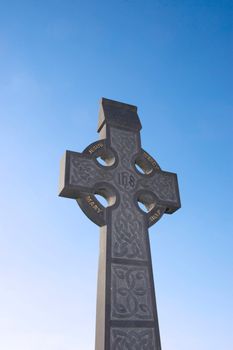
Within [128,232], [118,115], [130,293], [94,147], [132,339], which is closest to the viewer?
[132,339]

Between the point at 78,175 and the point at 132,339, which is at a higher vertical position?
the point at 78,175

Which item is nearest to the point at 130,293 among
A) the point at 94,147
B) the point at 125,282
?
the point at 125,282

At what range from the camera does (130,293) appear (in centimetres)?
542

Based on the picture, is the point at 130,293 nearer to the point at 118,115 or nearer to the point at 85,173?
the point at 85,173

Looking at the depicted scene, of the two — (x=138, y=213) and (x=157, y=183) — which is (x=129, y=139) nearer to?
(x=157, y=183)

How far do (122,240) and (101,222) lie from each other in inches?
18.8

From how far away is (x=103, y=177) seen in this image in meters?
6.43

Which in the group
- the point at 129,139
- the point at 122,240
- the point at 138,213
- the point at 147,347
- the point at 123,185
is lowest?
the point at 147,347

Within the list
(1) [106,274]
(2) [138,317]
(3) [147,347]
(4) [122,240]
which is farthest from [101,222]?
(3) [147,347]

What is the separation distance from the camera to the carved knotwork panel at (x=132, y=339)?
4941mm

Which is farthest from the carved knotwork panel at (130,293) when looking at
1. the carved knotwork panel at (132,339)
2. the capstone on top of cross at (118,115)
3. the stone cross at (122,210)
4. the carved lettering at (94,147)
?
the capstone on top of cross at (118,115)

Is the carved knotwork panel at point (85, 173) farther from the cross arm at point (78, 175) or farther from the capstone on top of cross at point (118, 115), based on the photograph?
the capstone on top of cross at point (118, 115)

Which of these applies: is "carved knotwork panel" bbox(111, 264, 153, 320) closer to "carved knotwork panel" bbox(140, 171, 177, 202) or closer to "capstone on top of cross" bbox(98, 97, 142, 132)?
"carved knotwork panel" bbox(140, 171, 177, 202)

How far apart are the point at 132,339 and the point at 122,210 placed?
2.15 meters
